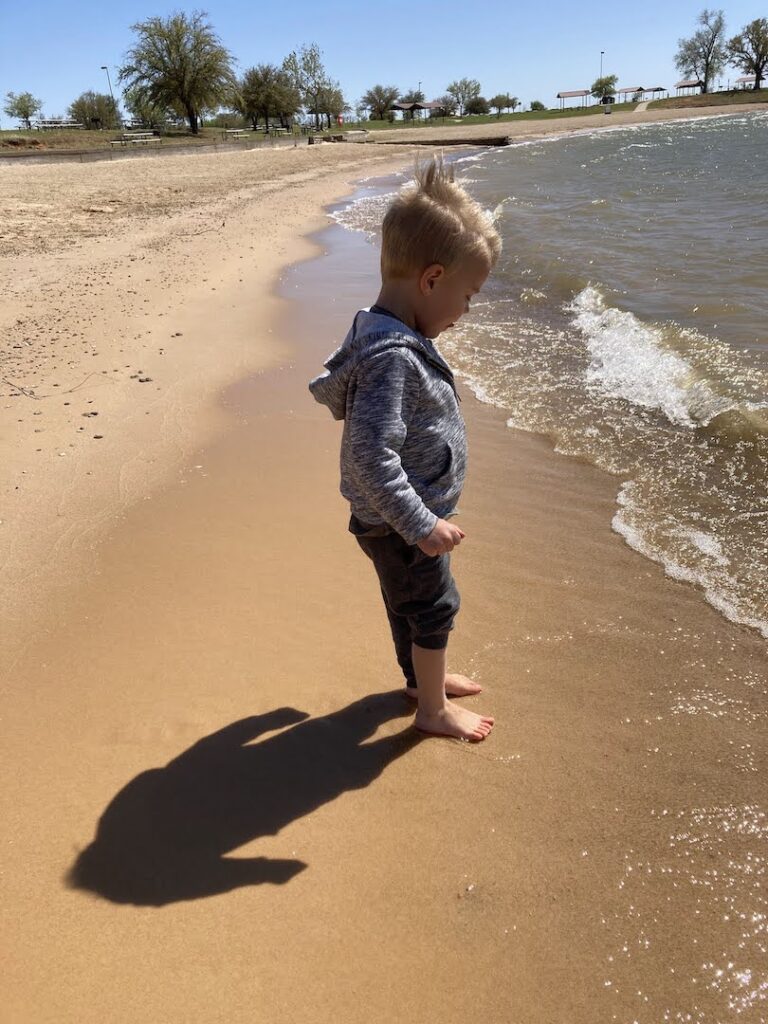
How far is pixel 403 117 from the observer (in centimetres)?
9294

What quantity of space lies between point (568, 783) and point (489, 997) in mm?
597

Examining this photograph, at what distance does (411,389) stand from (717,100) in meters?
90.7

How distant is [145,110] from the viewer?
53.6 m

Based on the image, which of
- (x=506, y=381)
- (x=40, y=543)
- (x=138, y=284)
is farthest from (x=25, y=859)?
(x=138, y=284)

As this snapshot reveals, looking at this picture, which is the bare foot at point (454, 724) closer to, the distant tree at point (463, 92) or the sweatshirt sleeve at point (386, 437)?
the sweatshirt sleeve at point (386, 437)

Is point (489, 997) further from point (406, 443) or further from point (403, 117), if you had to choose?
point (403, 117)

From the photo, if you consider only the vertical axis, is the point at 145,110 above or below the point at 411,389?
above

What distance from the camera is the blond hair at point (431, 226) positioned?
164 centimetres

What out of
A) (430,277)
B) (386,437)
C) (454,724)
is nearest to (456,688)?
(454,724)

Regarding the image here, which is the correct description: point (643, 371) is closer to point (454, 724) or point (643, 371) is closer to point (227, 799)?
point (454, 724)

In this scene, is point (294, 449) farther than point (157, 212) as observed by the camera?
No

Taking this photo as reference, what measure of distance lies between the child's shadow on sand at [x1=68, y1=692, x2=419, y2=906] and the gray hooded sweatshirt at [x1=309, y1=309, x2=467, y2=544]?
698 mm

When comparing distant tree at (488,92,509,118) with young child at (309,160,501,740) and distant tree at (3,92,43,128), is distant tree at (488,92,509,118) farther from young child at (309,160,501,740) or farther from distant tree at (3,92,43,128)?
young child at (309,160,501,740)

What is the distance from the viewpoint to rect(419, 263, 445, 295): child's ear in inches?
65.6
